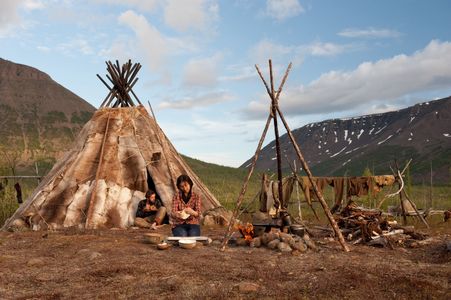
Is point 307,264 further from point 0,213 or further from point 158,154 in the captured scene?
point 0,213

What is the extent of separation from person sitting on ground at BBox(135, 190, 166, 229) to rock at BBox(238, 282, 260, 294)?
6.27 meters

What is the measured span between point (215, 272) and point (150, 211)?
5.75 metres

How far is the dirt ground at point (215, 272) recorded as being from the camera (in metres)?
5.14

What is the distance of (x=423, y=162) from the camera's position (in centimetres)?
10881

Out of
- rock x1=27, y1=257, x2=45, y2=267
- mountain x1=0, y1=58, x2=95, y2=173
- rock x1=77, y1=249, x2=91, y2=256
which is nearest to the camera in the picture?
A: rock x1=27, y1=257, x2=45, y2=267

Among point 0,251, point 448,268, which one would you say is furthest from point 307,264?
point 0,251

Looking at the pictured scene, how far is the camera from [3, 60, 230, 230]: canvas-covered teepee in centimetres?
1126

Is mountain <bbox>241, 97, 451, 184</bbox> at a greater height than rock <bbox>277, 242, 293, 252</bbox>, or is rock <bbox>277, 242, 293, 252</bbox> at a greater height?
mountain <bbox>241, 97, 451, 184</bbox>

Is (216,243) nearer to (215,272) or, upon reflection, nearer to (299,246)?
(299,246)

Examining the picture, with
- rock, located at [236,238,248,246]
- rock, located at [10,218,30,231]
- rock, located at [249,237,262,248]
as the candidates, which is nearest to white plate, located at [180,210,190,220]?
rock, located at [236,238,248,246]

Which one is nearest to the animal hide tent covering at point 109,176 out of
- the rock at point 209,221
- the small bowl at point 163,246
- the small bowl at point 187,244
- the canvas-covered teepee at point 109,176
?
the canvas-covered teepee at point 109,176

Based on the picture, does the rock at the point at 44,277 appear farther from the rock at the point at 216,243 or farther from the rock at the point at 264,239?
the rock at the point at 264,239

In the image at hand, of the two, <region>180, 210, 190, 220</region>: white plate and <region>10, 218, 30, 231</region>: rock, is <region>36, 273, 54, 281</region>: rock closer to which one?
<region>180, 210, 190, 220</region>: white plate

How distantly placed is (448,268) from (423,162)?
11071cm
